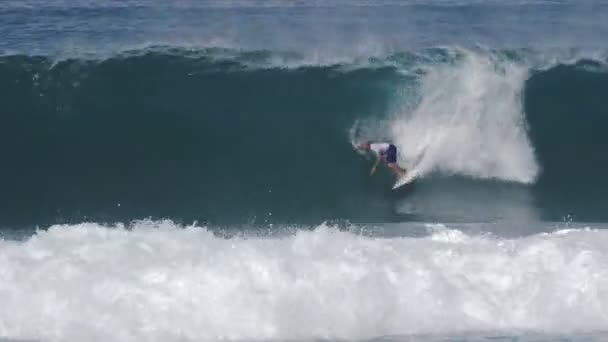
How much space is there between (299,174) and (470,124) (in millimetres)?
3359

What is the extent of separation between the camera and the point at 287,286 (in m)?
14.7

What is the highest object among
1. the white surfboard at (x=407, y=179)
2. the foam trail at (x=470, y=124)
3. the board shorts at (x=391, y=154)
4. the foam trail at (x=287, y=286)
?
the foam trail at (x=470, y=124)

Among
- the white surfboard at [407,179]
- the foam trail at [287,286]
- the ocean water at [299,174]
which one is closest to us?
the foam trail at [287,286]

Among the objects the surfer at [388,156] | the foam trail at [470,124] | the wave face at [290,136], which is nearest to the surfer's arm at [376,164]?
the surfer at [388,156]

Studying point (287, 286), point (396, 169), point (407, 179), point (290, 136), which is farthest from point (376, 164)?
point (287, 286)

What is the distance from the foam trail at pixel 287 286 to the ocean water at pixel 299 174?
35 mm

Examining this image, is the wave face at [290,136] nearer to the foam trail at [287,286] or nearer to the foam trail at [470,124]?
the foam trail at [470,124]

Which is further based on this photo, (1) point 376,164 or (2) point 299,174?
(2) point 299,174

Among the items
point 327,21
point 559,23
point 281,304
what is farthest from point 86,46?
point 559,23

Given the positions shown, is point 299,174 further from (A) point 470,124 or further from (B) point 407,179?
(A) point 470,124

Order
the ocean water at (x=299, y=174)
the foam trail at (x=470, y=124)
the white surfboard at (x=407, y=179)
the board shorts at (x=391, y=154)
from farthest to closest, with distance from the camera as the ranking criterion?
the foam trail at (x=470, y=124)
the white surfboard at (x=407, y=179)
the board shorts at (x=391, y=154)
the ocean water at (x=299, y=174)

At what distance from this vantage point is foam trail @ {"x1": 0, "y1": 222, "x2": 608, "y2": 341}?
46.3 ft

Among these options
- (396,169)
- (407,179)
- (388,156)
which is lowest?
(407,179)

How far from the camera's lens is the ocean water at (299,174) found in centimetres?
1439
